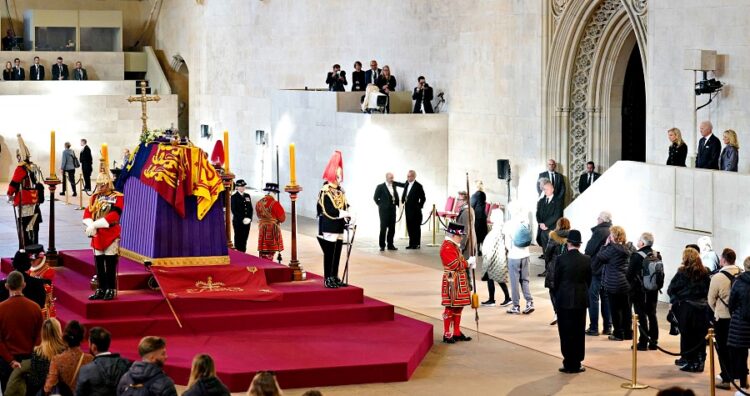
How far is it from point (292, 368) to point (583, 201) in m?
7.45

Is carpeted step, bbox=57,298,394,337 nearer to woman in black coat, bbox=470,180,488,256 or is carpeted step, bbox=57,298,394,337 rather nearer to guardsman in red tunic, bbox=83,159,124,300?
guardsman in red tunic, bbox=83,159,124,300

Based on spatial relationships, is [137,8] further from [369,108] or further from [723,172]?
[723,172]

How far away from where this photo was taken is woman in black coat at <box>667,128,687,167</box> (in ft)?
58.3

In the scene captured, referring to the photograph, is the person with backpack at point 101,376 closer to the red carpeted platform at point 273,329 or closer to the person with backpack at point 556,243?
the red carpeted platform at point 273,329

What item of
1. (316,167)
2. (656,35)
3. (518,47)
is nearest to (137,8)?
(316,167)

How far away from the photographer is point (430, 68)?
2617 centimetres

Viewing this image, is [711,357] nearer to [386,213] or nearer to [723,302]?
[723,302]

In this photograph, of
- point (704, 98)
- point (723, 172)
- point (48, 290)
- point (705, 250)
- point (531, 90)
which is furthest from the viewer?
point (531, 90)

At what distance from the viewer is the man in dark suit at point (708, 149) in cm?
1733

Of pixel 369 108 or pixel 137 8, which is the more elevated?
pixel 137 8

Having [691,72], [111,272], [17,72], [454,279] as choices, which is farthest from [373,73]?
[17,72]

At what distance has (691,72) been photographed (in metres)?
18.4

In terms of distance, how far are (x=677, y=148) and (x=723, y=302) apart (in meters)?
5.63

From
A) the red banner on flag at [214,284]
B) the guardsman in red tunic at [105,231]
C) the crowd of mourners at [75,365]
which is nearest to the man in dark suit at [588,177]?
the red banner on flag at [214,284]
